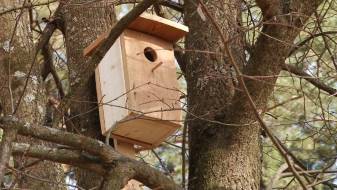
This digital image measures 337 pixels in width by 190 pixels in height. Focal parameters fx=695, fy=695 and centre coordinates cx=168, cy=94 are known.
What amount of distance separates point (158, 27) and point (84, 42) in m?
0.35

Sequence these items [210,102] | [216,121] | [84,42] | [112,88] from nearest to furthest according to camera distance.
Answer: [216,121]
[210,102]
[112,88]
[84,42]

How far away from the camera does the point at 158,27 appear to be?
3107 mm

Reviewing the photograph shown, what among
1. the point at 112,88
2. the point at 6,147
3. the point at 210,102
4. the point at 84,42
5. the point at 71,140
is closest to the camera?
the point at 6,147

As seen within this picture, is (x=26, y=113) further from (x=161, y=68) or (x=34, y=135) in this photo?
(x=34, y=135)

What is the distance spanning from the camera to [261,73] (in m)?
2.52

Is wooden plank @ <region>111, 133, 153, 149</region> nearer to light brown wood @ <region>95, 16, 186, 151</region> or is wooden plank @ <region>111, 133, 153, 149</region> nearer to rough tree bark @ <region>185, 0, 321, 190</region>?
light brown wood @ <region>95, 16, 186, 151</region>

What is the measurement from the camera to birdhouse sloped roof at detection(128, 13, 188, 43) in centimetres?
303

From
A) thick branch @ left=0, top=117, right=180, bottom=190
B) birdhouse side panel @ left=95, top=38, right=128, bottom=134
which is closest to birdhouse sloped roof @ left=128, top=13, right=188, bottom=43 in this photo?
birdhouse side panel @ left=95, top=38, right=128, bottom=134

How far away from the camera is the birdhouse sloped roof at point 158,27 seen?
119 inches

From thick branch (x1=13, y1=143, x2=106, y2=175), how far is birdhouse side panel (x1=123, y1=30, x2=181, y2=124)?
59cm

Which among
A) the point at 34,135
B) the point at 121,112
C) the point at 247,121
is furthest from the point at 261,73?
the point at 34,135

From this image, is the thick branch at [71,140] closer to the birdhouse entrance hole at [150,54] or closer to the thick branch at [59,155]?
the thick branch at [59,155]

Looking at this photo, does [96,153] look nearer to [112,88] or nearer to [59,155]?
[59,155]

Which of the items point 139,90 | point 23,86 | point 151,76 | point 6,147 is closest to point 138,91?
point 139,90
